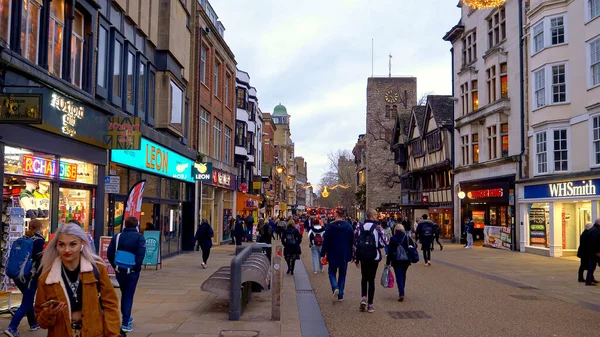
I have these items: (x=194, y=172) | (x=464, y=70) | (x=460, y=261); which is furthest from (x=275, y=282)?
(x=464, y=70)

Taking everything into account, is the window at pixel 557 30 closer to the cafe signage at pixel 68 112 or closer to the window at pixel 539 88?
the window at pixel 539 88

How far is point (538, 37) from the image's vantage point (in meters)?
26.0

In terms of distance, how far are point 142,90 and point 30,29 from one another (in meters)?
8.30

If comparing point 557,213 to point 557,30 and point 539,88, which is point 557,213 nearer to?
point 539,88

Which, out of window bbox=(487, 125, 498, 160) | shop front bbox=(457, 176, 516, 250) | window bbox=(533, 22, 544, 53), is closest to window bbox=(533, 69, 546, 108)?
window bbox=(533, 22, 544, 53)

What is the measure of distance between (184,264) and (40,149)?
9332 millimetres

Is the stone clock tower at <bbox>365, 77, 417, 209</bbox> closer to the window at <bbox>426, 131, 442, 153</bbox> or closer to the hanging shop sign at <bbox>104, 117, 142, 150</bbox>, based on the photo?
the window at <bbox>426, 131, 442, 153</bbox>

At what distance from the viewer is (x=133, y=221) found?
29.1 feet

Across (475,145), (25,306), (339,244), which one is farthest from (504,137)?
(25,306)

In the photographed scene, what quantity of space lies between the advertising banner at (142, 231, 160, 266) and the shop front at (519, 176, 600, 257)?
16564 millimetres

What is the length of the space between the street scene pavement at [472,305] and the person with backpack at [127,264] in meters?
3.07

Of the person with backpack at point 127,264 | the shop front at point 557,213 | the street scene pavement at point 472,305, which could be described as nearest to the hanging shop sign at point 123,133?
the street scene pavement at point 472,305

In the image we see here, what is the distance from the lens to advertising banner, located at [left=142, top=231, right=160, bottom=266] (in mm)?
17078

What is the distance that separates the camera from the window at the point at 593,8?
22172 mm
